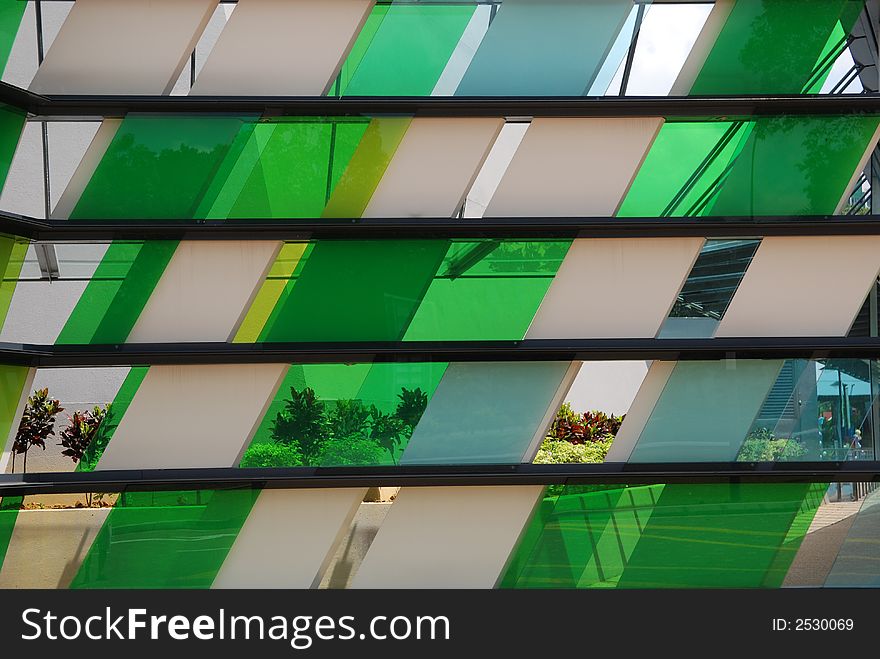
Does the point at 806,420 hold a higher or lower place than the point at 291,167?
lower

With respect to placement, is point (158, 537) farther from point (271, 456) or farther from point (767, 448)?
point (767, 448)

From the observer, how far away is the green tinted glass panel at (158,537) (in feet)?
Answer: 15.4

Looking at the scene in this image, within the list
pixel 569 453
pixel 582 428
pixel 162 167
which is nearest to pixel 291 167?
pixel 162 167

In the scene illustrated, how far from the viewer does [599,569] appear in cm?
485

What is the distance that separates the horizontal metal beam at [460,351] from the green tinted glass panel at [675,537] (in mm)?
780

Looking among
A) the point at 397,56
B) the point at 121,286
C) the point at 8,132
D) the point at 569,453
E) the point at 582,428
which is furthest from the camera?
the point at 582,428

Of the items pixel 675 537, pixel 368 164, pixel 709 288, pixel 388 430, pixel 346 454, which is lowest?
pixel 675 537

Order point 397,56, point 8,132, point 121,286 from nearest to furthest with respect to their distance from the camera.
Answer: point 8,132, point 121,286, point 397,56

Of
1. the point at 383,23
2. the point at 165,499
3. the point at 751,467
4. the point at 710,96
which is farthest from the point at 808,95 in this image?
the point at 165,499

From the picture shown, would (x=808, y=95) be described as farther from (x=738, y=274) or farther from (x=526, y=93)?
(x=526, y=93)

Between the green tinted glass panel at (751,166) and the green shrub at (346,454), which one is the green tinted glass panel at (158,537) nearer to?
the green shrub at (346,454)

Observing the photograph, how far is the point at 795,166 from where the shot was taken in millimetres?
4891

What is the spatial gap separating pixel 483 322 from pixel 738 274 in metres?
1.54

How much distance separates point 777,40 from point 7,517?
17.1 feet
